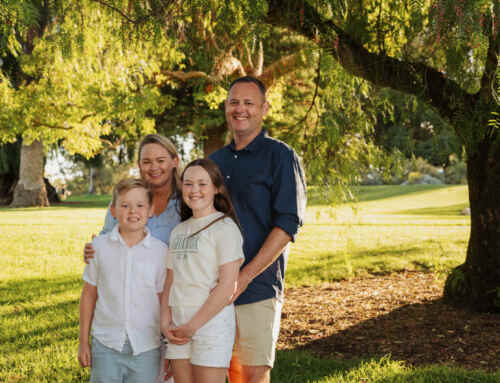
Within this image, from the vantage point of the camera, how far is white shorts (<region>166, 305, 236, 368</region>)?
2.15m

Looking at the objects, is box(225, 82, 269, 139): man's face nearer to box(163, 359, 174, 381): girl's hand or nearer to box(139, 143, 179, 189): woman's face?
box(139, 143, 179, 189): woman's face

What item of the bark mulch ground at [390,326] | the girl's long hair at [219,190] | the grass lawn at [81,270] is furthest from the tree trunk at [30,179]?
the girl's long hair at [219,190]

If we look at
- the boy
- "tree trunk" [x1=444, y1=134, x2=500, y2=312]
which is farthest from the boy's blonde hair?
"tree trunk" [x1=444, y1=134, x2=500, y2=312]

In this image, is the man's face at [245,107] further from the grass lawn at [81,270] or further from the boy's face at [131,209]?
the grass lawn at [81,270]

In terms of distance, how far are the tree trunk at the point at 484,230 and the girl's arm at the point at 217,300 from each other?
3.74m

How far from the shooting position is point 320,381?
3.54m

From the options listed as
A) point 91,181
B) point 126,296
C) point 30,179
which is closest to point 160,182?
point 126,296

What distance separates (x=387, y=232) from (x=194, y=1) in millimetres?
10964

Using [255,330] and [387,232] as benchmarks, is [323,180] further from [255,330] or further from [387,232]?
[387,232]

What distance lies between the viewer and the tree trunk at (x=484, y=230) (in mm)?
5004

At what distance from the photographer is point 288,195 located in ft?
7.86

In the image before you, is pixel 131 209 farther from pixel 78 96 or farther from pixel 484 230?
pixel 78 96

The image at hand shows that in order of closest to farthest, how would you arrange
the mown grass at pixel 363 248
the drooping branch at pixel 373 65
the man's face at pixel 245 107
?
the man's face at pixel 245 107 < the drooping branch at pixel 373 65 < the mown grass at pixel 363 248

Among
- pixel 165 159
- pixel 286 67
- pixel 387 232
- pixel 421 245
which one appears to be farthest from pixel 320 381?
pixel 387 232
